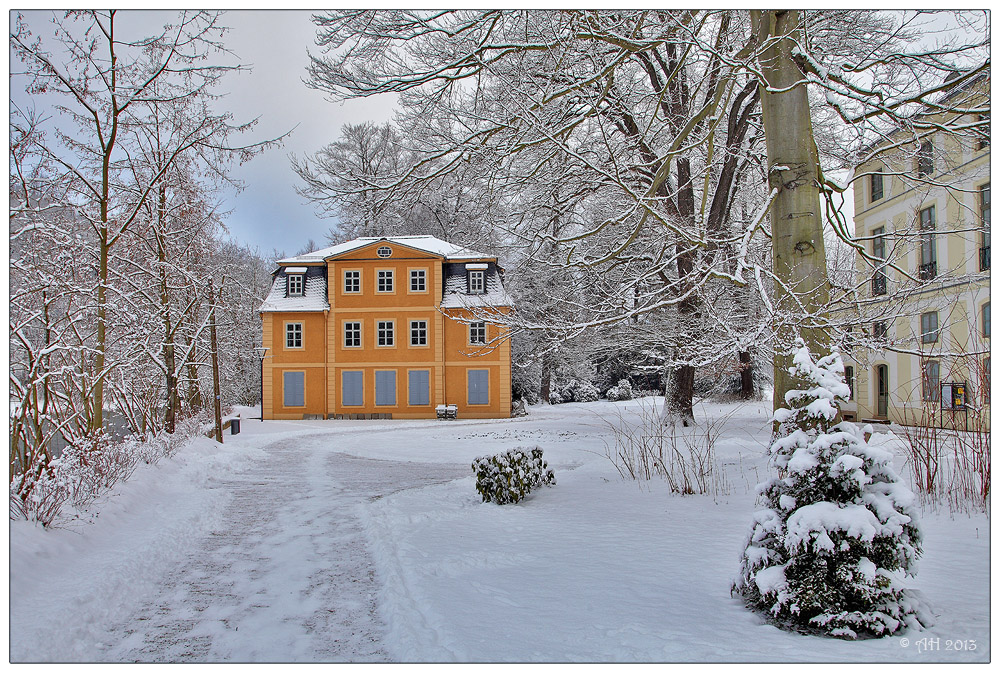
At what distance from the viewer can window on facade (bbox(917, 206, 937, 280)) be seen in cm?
399

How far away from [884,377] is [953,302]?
1.55 m

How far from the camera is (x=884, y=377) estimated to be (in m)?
4.87

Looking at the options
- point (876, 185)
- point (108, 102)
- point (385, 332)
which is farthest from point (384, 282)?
point (876, 185)

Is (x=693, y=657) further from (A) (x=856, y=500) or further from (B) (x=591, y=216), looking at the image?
(B) (x=591, y=216)

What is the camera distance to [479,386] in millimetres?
8547

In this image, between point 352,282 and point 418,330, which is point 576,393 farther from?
point 352,282

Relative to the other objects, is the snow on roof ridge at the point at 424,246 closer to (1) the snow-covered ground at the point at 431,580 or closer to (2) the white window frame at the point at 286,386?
(1) the snow-covered ground at the point at 431,580

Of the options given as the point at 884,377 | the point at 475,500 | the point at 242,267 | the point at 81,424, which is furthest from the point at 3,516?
the point at 242,267

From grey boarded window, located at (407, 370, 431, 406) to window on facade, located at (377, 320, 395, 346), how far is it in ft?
2.32

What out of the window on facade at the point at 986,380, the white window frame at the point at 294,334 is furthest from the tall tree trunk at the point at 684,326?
the white window frame at the point at 294,334

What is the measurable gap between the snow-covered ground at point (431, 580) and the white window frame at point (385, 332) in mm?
4928

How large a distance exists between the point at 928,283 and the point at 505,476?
299 centimetres

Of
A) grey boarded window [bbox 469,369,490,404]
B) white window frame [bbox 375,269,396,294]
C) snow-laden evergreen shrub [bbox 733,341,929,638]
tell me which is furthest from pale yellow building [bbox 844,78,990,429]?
white window frame [bbox 375,269,396,294]

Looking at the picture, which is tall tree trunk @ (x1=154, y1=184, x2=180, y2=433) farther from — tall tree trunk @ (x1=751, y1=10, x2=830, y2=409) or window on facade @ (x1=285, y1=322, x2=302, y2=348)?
tall tree trunk @ (x1=751, y1=10, x2=830, y2=409)
